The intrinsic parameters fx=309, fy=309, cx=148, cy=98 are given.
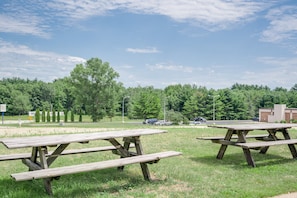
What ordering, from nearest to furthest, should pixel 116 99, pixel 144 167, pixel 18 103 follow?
pixel 144 167
pixel 116 99
pixel 18 103

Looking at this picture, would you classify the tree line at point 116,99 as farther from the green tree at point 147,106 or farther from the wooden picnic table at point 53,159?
the wooden picnic table at point 53,159

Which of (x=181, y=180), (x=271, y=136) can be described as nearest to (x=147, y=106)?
(x=271, y=136)

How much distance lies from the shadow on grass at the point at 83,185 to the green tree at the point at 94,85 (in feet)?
139

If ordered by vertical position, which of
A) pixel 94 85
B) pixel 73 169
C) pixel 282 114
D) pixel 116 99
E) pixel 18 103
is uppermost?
pixel 94 85

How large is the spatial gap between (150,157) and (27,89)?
232 ft

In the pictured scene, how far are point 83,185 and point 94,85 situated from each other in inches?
1717

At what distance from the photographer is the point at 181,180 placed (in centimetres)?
518

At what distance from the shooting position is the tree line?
47531 mm

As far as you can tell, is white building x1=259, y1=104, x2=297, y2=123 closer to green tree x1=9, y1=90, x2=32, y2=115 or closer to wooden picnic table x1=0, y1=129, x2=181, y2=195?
green tree x1=9, y1=90, x2=32, y2=115

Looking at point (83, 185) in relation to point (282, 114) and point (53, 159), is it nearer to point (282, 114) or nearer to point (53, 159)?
point (53, 159)

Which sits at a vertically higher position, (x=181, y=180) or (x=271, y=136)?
(x=271, y=136)

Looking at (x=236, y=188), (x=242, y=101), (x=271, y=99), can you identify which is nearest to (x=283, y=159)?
(x=236, y=188)

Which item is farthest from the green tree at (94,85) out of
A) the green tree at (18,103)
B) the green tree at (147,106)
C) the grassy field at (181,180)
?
the grassy field at (181,180)

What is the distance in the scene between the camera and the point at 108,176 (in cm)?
539
